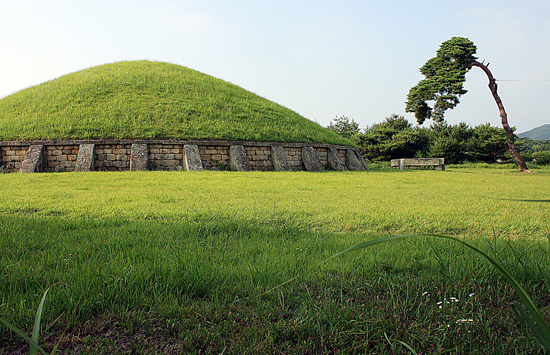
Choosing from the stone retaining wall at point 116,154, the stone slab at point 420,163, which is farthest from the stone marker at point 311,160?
the stone slab at point 420,163

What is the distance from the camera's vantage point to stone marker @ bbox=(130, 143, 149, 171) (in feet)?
41.9

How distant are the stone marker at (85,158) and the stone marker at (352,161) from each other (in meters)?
12.4

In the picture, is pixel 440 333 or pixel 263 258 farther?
pixel 263 258

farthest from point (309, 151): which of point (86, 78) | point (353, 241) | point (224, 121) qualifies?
point (86, 78)

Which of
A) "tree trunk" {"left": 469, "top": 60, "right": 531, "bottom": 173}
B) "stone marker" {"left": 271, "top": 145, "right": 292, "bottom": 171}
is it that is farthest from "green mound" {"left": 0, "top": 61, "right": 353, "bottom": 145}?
"tree trunk" {"left": 469, "top": 60, "right": 531, "bottom": 173}

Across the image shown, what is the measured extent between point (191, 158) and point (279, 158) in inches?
159

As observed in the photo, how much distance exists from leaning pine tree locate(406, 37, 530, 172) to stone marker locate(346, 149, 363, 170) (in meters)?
7.35

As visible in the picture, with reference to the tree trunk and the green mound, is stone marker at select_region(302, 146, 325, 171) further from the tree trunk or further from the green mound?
the tree trunk

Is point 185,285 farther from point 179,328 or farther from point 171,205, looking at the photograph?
point 171,205

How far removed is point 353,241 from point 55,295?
7.87ft

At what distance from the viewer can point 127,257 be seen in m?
2.46

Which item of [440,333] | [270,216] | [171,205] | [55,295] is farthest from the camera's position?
[171,205]

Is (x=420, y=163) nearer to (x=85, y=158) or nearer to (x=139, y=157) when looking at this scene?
(x=139, y=157)

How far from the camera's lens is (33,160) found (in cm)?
1258
